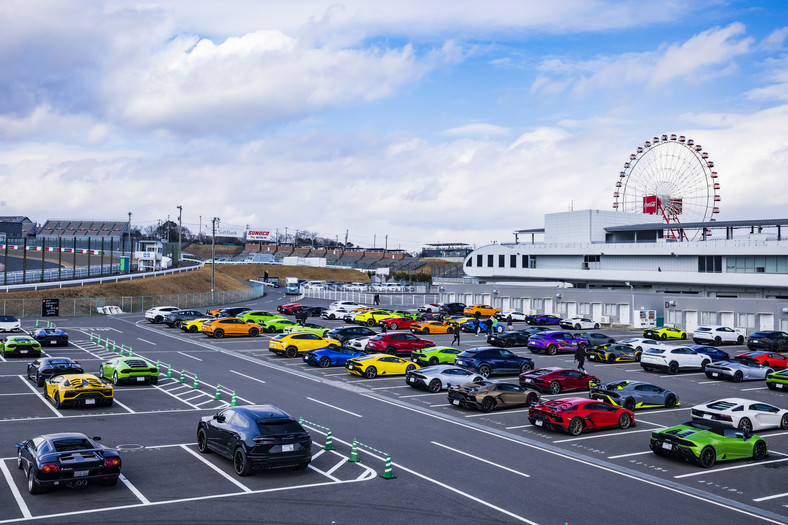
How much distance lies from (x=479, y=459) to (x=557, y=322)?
1820 inches

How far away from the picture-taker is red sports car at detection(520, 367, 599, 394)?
28125 millimetres

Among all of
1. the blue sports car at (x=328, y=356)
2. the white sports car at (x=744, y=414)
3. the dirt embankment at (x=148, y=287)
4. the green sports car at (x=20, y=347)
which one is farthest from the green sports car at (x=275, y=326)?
the white sports car at (x=744, y=414)

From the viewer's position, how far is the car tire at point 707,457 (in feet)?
58.2

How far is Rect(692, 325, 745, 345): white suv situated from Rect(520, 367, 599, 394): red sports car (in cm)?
2370

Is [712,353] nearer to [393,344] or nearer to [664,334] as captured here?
[664,334]

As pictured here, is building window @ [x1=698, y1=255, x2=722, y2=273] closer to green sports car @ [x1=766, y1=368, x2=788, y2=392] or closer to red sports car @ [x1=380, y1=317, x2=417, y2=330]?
red sports car @ [x1=380, y1=317, x2=417, y2=330]

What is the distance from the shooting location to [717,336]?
4869 cm

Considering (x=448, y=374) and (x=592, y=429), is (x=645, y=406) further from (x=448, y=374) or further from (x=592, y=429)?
(x=448, y=374)

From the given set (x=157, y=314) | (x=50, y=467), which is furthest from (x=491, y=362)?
(x=157, y=314)

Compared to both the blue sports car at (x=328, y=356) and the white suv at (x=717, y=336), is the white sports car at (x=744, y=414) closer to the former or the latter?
the blue sports car at (x=328, y=356)

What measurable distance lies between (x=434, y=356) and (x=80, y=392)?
16.7 m

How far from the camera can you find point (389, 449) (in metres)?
18.5

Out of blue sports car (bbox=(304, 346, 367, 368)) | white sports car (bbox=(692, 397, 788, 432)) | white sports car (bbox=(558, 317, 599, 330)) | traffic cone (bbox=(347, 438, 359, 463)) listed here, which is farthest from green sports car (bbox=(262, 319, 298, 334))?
traffic cone (bbox=(347, 438, 359, 463))

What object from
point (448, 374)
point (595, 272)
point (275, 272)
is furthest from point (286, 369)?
point (275, 272)
